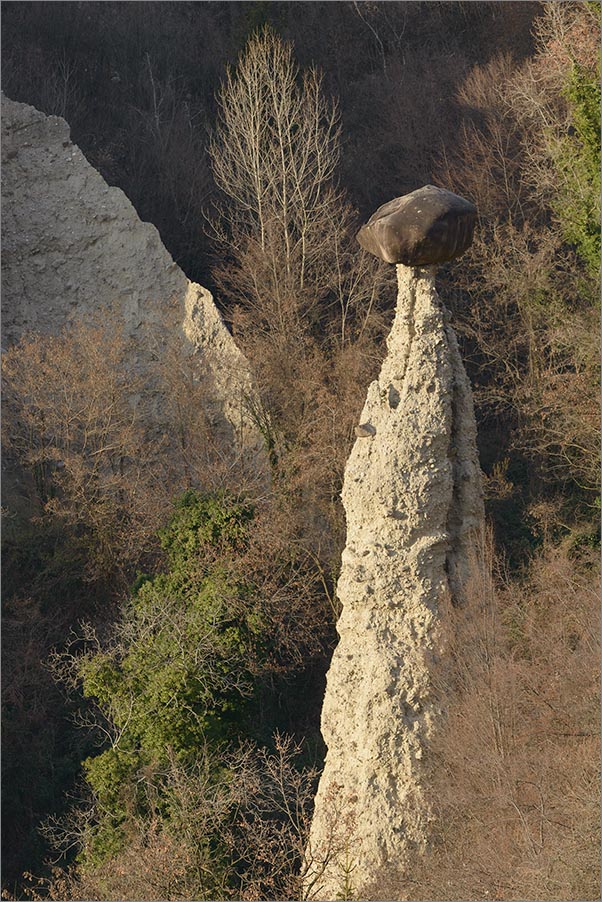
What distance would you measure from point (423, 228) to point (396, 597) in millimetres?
4247

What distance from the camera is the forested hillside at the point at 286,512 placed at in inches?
575

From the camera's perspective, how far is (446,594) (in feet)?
48.2

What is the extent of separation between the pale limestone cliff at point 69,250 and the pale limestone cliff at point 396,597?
37.7ft

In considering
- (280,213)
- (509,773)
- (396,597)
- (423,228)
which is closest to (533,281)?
(280,213)

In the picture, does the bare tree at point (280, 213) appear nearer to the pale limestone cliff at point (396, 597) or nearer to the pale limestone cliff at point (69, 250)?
the pale limestone cliff at point (69, 250)

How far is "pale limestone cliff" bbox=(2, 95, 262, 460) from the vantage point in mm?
26125

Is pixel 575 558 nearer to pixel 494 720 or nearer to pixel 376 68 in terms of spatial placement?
pixel 494 720

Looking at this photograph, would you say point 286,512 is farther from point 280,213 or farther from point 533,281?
point 533,281

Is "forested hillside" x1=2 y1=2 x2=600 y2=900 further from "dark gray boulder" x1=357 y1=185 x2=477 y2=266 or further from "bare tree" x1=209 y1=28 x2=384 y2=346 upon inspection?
"dark gray boulder" x1=357 y1=185 x2=477 y2=266

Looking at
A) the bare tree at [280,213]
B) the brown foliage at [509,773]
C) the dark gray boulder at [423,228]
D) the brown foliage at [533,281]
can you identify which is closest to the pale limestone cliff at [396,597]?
the brown foliage at [509,773]

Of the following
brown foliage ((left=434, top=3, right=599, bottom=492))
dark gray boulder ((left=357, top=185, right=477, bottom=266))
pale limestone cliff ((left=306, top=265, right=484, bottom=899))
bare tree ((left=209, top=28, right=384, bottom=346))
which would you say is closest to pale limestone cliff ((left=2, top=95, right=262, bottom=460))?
bare tree ((left=209, top=28, right=384, bottom=346))

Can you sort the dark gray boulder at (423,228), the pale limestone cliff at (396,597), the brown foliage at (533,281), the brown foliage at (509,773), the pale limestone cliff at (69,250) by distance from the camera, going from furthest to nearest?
the pale limestone cliff at (69,250) < the brown foliage at (533,281) < the pale limestone cliff at (396,597) < the dark gray boulder at (423,228) < the brown foliage at (509,773)

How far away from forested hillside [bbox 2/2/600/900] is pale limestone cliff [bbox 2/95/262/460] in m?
1.18

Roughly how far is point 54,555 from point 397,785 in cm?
986
